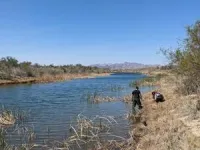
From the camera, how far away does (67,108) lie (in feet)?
106

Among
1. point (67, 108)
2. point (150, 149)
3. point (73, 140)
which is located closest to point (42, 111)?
point (67, 108)

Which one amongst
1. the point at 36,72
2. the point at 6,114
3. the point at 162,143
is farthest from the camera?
the point at 36,72

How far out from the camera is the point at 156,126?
1906 centimetres

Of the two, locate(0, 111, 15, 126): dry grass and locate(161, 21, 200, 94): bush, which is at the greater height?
locate(161, 21, 200, 94): bush

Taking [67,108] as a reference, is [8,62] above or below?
above

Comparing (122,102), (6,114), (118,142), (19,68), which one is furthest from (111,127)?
(19,68)

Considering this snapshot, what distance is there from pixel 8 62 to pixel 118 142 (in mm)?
73296

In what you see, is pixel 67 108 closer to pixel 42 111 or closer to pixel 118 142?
pixel 42 111

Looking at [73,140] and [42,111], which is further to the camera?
[42,111]

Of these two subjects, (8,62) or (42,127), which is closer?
(42,127)

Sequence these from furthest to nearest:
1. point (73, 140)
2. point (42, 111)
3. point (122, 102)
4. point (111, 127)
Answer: point (122, 102) < point (42, 111) < point (111, 127) < point (73, 140)

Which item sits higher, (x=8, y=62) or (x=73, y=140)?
(x=8, y=62)

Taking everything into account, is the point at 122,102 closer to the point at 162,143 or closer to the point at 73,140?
the point at 73,140

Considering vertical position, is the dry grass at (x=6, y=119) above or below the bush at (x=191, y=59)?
below
